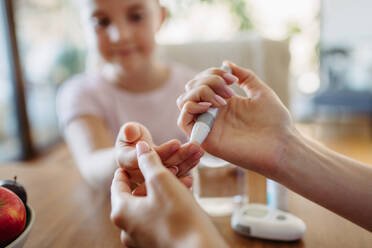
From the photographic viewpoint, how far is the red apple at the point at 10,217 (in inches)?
13.9

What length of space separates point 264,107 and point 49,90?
2.62m

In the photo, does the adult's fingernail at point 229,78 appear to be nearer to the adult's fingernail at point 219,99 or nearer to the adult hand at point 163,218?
the adult's fingernail at point 219,99

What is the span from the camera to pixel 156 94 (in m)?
0.98

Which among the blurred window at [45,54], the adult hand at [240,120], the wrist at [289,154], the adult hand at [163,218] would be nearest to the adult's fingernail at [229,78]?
the adult hand at [240,120]

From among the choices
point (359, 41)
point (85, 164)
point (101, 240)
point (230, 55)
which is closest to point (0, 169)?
point (85, 164)

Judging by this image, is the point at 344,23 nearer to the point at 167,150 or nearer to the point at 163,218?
the point at 167,150

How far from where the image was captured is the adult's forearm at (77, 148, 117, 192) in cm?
66

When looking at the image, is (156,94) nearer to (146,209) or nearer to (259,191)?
(259,191)

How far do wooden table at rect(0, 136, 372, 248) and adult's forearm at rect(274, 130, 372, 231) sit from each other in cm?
4

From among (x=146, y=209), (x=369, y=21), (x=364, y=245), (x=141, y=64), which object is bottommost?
(x=364, y=245)

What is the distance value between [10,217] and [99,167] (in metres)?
0.34

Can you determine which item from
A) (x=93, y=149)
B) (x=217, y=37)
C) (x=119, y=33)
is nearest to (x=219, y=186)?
(x=93, y=149)

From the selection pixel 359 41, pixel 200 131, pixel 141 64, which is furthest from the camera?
pixel 359 41

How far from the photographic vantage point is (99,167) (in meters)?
0.70
